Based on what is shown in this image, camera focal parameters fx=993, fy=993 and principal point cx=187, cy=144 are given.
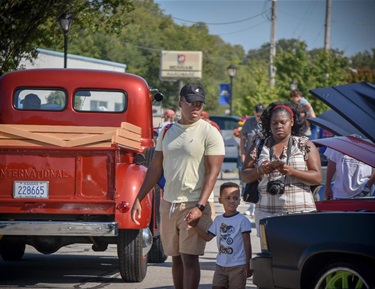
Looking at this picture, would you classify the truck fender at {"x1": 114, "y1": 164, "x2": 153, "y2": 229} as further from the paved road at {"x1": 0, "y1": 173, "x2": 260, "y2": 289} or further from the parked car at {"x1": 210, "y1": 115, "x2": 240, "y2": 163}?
the parked car at {"x1": 210, "y1": 115, "x2": 240, "y2": 163}

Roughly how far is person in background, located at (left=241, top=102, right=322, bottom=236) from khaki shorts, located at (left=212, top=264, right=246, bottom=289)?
419 mm

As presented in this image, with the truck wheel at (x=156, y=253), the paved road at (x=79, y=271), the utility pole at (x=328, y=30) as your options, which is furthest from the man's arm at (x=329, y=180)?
the utility pole at (x=328, y=30)

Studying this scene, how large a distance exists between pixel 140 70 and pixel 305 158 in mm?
63827

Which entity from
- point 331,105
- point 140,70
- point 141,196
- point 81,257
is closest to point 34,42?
point 81,257

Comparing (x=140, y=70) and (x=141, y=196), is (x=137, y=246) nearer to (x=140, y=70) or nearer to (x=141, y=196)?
(x=141, y=196)

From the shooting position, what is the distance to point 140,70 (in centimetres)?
7156

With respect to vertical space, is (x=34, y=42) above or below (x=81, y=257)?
above

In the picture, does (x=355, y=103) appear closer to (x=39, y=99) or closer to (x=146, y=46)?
(x=39, y=99)

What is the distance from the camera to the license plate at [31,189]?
1009 centimetres

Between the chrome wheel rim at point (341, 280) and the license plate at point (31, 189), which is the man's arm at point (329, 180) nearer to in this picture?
the license plate at point (31, 189)

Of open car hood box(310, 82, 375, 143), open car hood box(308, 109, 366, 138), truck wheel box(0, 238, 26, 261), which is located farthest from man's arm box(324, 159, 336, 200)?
truck wheel box(0, 238, 26, 261)

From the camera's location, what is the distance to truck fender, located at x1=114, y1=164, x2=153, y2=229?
1001 cm

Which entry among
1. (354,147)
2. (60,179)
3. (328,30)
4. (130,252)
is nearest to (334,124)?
(354,147)

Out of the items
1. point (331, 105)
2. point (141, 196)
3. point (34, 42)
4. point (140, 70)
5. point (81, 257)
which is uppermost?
point (140, 70)
